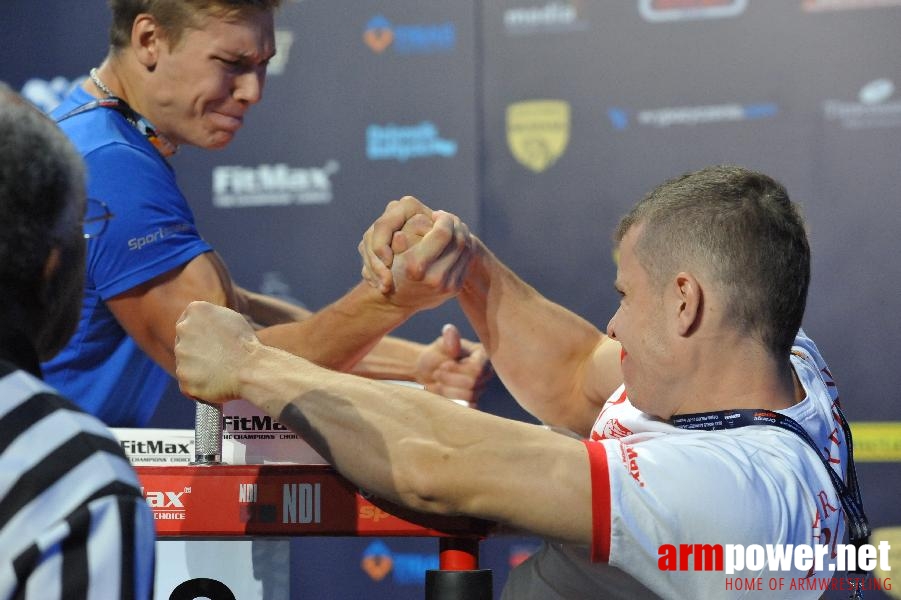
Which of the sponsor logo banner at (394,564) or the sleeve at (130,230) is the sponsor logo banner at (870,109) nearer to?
the sponsor logo banner at (394,564)

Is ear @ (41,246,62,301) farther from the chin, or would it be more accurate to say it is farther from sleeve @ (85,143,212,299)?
the chin

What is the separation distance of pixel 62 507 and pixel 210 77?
1573 mm

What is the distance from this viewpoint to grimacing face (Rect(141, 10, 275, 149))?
2.28m

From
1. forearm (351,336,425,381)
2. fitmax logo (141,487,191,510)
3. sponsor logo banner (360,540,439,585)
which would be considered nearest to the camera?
fitmax logo (141,487,191,510)

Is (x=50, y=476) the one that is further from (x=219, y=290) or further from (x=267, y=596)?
(x=219, y=290)

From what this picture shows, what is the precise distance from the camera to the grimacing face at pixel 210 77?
2.28 m

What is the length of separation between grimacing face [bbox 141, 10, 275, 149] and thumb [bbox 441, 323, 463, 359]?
0.68m

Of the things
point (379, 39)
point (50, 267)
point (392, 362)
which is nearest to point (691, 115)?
point (379, 39)

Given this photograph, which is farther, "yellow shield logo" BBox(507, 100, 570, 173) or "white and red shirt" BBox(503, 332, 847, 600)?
"yellow shield logo" BBox(507, 100, 570, 173)

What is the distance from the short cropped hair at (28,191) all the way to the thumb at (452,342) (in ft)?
5.09

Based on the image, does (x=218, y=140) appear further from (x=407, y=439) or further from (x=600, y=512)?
(x=600, y=512)

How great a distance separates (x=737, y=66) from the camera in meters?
3.89

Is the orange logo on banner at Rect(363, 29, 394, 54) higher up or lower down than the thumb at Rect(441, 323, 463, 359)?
higher up

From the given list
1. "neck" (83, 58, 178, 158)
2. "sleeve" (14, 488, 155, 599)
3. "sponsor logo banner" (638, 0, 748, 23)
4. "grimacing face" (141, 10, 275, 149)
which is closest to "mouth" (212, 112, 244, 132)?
"grimacing face" (141, 10, 275, 149)
